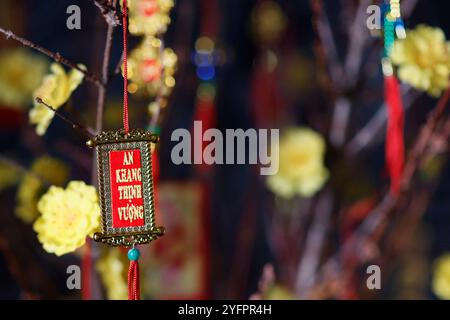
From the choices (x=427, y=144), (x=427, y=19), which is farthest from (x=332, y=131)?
(x=427, y=19)

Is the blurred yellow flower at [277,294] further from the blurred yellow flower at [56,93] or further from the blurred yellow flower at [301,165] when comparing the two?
the blurred yellow flower at [56,93]

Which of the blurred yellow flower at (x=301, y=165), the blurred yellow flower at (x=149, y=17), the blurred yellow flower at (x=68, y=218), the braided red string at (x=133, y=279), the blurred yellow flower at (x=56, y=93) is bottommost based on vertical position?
the braided red string at (x=133, y=279)

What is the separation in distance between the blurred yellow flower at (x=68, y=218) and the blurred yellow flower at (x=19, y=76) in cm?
41

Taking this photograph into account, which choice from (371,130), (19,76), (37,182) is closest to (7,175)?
(19,76)

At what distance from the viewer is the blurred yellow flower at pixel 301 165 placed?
101 cm

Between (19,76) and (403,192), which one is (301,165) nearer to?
(403,192)

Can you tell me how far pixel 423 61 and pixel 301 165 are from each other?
0.34 metres

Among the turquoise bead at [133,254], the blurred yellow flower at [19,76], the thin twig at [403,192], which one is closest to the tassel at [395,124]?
the thin twig at [403,192]

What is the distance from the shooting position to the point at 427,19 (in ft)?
4.04

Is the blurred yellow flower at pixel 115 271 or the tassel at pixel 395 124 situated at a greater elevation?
the tassel at pixel 395 124

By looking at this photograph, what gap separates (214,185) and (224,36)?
11.4 inches

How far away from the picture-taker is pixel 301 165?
103 centimetres

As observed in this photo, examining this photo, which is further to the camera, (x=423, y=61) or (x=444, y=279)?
(x=444, y=279)

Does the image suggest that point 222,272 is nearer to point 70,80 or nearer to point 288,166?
point 288,166
